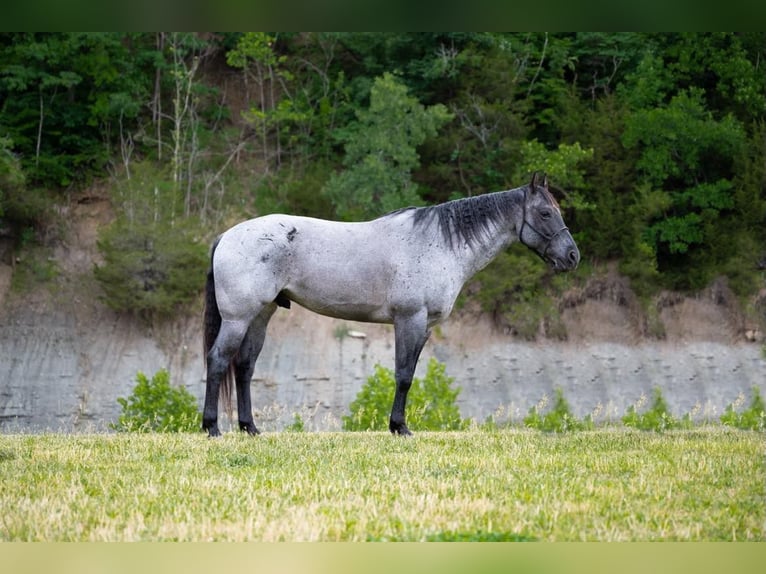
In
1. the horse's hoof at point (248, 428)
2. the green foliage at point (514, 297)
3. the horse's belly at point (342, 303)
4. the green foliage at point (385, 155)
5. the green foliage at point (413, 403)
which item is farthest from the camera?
the green foliage at point (514, 297)

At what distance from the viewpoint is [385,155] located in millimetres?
23375

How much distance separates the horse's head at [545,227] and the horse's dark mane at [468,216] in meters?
0.20

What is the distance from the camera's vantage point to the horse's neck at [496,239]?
9.20 metres

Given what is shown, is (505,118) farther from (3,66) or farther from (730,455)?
A: (730,455)

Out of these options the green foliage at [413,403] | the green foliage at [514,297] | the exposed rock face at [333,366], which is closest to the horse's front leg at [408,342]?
the green foliage at [413,403]

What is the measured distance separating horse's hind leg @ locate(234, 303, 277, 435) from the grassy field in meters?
0.96

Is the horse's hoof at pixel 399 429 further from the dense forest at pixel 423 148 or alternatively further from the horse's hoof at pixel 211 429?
the dense forest at pixel 423 148

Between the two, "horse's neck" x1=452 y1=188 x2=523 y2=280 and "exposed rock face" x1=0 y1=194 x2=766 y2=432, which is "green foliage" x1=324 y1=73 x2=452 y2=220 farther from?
"horse's neck" x1=452 y1=188 x2=523 y2=280

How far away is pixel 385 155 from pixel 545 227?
14569 mm

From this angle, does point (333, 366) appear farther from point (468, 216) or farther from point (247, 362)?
point (468, 216)

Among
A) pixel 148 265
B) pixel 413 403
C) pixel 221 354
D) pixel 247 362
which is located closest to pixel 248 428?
pixel 247 362

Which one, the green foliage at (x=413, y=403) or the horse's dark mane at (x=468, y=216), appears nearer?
the horse's dark mane at (x=468, y=216)

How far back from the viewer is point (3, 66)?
2461 cm

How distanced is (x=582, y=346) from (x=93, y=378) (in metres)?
12.8
